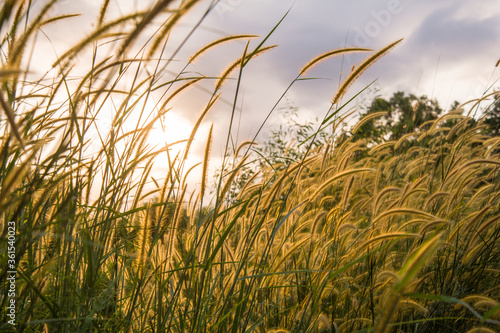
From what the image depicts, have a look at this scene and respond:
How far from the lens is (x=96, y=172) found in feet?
5.41

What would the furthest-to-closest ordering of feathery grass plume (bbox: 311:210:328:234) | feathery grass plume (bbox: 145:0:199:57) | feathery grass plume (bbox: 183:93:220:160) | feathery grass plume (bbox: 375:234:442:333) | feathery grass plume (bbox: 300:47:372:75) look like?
feathery grass plume (bbox: 311:210:328:234) < feathery grass plume (bbox: 300:47:372:75) < feathery grass plume (bbox: 183:93:220:160) < feathery grass plume (bbox: 145:0:199:57) < feathery grass plume (bbox: 375:234:442:333)

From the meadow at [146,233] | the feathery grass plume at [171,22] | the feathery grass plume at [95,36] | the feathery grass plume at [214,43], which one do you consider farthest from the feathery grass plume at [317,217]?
the feathery grass plume at [95,36]

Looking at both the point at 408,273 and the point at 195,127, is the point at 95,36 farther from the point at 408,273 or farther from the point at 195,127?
the point at 408,273

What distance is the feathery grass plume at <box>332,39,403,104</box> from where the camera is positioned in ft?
5.67

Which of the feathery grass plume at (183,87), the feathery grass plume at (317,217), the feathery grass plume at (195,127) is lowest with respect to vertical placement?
the feathery grass plume at (317,217)

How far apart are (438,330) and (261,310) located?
87 cm

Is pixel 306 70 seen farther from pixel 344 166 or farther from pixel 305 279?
pixel 305 279

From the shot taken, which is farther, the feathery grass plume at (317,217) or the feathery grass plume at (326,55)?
the feathery grass plume at (317,217)

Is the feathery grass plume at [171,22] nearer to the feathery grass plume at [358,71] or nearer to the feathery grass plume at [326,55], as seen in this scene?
the feathery grass plume at [326,55]

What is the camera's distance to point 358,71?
1.74 m

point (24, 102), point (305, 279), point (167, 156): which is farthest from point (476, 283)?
point (24, 102)

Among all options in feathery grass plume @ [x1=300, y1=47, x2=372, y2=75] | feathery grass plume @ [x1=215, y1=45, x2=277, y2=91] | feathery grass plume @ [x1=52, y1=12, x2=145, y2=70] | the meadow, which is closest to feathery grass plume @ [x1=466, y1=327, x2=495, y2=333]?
the meadow

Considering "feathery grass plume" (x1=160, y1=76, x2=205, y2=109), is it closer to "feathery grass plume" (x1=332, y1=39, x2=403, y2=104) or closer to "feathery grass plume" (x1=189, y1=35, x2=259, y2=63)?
"feathery grass plume" (x1=189, y1=35, x2=259, y2=63)

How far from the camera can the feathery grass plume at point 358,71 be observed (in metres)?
1.73
